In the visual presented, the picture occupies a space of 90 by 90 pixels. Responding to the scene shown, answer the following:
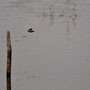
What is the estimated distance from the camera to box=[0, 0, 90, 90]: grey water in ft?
17.7

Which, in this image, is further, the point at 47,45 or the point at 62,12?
the point at 62,12

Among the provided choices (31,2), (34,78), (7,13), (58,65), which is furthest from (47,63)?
(31,2)

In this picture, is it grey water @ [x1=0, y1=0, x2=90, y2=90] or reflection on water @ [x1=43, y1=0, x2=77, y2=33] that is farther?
reflection on water @ [x1=43, y1=0, x2=77, y2=33]

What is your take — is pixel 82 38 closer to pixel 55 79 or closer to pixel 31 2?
pixel 55 79

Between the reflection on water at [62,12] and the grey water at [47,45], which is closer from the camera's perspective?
the grey water at [47,45]

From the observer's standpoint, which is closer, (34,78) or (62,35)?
(34,78)

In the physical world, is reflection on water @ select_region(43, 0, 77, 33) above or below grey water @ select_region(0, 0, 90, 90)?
above

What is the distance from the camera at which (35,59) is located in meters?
6.12

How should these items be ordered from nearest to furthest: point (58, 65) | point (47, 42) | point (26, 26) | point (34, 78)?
point (34, 78) → point (58, 65) → point (47, 42) → point (26, 26)

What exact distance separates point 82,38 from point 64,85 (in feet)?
6.83

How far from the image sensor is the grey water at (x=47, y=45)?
5.41 meters

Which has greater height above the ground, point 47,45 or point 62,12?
point 62,12

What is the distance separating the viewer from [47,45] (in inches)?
268

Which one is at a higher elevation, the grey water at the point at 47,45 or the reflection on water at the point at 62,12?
the reflection on water at the point at 62,12
